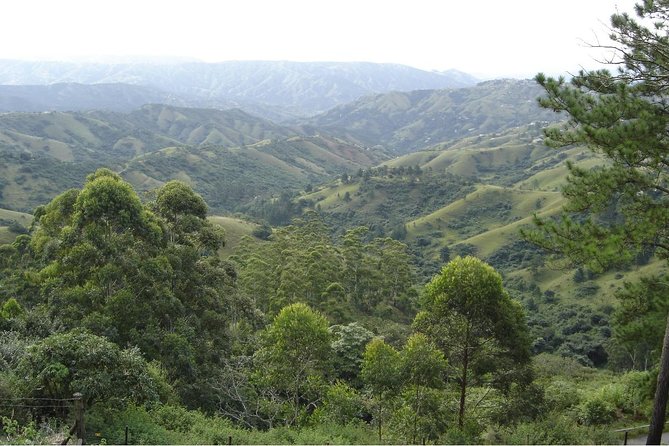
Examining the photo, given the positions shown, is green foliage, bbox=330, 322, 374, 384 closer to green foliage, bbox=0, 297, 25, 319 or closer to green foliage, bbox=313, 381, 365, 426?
green foliage, bbox=313, 381, 365, 426

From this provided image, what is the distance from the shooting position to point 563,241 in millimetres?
12562

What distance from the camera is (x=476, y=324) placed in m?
18.9

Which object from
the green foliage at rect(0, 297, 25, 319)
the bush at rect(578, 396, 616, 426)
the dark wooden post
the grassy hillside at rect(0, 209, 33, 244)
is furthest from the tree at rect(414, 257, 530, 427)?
the grassy hillside at rect(0, 209, 33, 244)

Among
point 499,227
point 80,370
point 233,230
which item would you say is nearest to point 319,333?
point 80,370

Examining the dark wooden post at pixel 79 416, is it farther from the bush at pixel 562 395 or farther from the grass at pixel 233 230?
the grass at pixel 233 230

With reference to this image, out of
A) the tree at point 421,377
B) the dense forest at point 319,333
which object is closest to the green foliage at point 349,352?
the dense forest at point 319,333

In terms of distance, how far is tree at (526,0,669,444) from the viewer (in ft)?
39.4

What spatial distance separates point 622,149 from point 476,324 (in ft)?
29.4

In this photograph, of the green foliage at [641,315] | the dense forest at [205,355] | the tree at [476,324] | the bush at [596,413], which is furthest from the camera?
the bush at [596,413]

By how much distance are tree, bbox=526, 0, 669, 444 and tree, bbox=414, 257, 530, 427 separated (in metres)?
5.72

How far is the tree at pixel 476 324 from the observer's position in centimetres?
1864

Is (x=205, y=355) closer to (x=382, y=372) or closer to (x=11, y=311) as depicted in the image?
(x=11, y=311)

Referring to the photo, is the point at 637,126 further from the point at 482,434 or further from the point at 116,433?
the point at 116,433

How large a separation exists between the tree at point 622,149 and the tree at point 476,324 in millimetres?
5720
